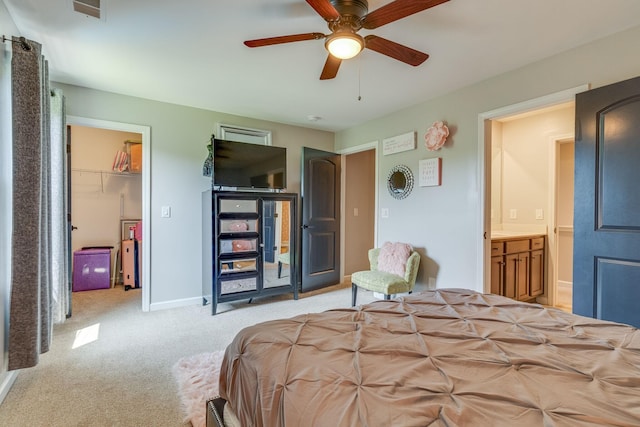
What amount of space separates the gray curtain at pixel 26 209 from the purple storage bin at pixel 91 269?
2828 millimetres

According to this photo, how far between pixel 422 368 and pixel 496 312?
0.78 meters

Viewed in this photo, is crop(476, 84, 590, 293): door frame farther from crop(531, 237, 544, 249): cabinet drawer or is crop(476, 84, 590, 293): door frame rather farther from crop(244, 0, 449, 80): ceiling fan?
crop(244, 0, 449, 80): ceiling fan

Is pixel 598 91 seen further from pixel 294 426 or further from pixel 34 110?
pixel 34 110

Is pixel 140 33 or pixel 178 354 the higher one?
pixel 140 33

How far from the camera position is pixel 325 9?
155 cm

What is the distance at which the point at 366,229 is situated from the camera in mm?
5352

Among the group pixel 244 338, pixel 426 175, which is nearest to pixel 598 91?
pixel 426 175

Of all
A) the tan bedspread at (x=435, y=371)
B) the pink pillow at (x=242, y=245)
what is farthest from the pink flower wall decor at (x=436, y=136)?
the pink pillow at (x=242, y=245)

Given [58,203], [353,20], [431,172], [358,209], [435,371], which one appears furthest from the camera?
[358,209]

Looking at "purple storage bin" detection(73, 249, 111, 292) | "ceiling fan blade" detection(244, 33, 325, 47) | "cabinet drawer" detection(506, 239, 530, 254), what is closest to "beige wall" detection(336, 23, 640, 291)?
"cabinet drawer" detection(506, 239, 530, 254)

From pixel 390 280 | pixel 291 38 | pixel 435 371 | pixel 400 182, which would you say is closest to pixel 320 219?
pixel 400 182

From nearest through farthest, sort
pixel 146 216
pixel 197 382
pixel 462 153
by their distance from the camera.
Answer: pixel 197 382 < pixel 462 153 < pixel 146 216

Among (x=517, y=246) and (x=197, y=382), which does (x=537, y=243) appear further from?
(x=197, y=382)

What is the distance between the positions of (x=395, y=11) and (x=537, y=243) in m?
3.38
